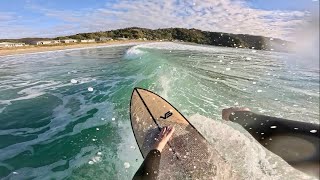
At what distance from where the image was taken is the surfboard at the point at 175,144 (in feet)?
21.7

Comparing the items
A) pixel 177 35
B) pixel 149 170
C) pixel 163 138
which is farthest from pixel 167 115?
pixel 177 35

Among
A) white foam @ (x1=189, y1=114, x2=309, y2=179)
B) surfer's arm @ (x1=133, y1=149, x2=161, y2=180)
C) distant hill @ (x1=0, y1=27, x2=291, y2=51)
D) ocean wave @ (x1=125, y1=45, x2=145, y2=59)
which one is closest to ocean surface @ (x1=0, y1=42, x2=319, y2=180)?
white foam @ (x1=189, y1=114, x2=309, y2=179)

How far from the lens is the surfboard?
260 inches

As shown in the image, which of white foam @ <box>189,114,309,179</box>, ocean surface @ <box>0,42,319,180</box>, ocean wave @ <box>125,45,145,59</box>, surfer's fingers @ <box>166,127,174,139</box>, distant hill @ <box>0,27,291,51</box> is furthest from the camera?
distant hill @ <box>0,27,291,51</box>

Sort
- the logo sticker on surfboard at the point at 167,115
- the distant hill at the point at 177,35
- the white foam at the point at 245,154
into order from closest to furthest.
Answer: the white foam at the point at 245,154 → the logo sticker on surfboard at the point at 167,115 → the distant hill at the point at 177,35

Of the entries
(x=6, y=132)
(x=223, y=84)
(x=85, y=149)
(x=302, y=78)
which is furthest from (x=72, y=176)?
(x=302, y=78)

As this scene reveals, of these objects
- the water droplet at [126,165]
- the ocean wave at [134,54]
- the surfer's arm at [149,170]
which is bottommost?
the water droplet at [126,165]

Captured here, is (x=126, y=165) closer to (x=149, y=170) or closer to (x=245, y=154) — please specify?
(x=149, y=170)

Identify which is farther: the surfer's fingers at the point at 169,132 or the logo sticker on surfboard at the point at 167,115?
the logo sticker on surfboard at the point at 167,115

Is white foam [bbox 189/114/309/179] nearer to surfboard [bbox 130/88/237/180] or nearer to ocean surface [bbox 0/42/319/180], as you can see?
ocean surface [bbox 0/42/319/180]

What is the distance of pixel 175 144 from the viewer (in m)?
7.35

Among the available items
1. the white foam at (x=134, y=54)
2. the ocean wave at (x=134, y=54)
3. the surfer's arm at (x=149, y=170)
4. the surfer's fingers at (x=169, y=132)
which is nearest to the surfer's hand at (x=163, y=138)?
the surfer's fingers at (x=169, y=132)

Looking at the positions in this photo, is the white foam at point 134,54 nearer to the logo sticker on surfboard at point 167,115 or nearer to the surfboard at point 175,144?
the surfboard at point 175,144

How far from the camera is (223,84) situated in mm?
16453
